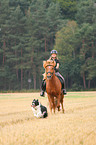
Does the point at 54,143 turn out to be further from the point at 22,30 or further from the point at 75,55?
the point at 22,30

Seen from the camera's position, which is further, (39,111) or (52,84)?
(52,84)

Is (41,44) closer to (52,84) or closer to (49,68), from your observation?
(52,84)

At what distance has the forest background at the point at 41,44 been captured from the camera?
77.4 m

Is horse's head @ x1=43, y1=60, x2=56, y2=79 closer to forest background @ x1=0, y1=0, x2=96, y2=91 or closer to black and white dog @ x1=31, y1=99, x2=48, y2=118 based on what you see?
black and white dog @ x1=31, y1=99, x2=48, y2=118

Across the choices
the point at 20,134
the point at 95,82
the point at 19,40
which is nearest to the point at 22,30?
the point at 19,40

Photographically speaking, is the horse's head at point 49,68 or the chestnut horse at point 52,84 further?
the chestnut horse at point 52,84

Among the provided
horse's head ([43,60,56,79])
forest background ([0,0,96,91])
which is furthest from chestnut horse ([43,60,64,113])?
forest background ([0,0,96,91])

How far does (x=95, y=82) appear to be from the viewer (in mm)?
82750

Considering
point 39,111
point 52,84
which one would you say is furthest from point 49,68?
point 39,111

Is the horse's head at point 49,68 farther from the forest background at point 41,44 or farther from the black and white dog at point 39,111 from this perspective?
the forest background at point 41,44

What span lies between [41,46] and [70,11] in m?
19.5

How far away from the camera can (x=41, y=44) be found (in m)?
86.6

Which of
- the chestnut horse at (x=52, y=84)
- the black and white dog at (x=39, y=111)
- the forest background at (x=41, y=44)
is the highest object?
the forest background at (x=41, y=44)

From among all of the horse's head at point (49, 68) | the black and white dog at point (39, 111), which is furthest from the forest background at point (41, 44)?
the black and white dog at point (39, 111)
